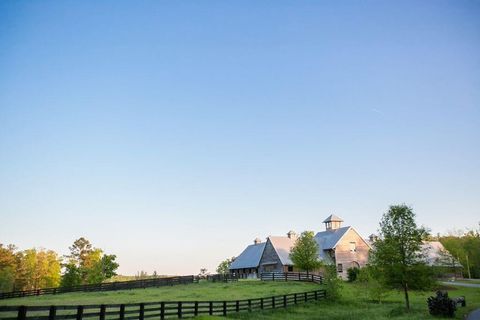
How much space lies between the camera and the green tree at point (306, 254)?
51719mm

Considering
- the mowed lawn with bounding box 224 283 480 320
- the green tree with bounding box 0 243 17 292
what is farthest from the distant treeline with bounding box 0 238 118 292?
the mowed lawn with bounding box 224 283 480 320

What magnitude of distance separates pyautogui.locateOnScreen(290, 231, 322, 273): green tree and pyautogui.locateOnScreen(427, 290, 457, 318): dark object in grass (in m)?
27.0

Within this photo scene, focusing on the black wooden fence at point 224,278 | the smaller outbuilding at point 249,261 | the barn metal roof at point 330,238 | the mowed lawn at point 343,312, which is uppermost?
the barn metal roof at point 330,238

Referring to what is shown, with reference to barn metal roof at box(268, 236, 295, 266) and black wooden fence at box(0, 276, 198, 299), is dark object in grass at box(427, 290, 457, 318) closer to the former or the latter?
barn metal roof at box(268, 236, 295, 266)

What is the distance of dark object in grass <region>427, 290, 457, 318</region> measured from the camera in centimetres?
2427

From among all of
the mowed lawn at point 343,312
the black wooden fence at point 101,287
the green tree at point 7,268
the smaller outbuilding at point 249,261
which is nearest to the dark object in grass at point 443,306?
the mowed lawn at point 343,312

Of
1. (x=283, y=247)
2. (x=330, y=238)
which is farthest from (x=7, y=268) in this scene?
(x=330, y=238)

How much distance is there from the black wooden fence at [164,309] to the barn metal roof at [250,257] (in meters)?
32.3

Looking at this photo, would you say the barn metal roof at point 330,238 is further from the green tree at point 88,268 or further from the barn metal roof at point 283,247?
the green tree at point 88,268

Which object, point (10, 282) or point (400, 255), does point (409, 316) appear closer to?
point (400, 255)

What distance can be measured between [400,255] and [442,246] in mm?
55856

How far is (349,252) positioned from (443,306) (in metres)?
38.5

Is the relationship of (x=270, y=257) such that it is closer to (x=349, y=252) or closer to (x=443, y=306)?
(x=349, y=252)

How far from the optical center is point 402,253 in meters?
29.7
